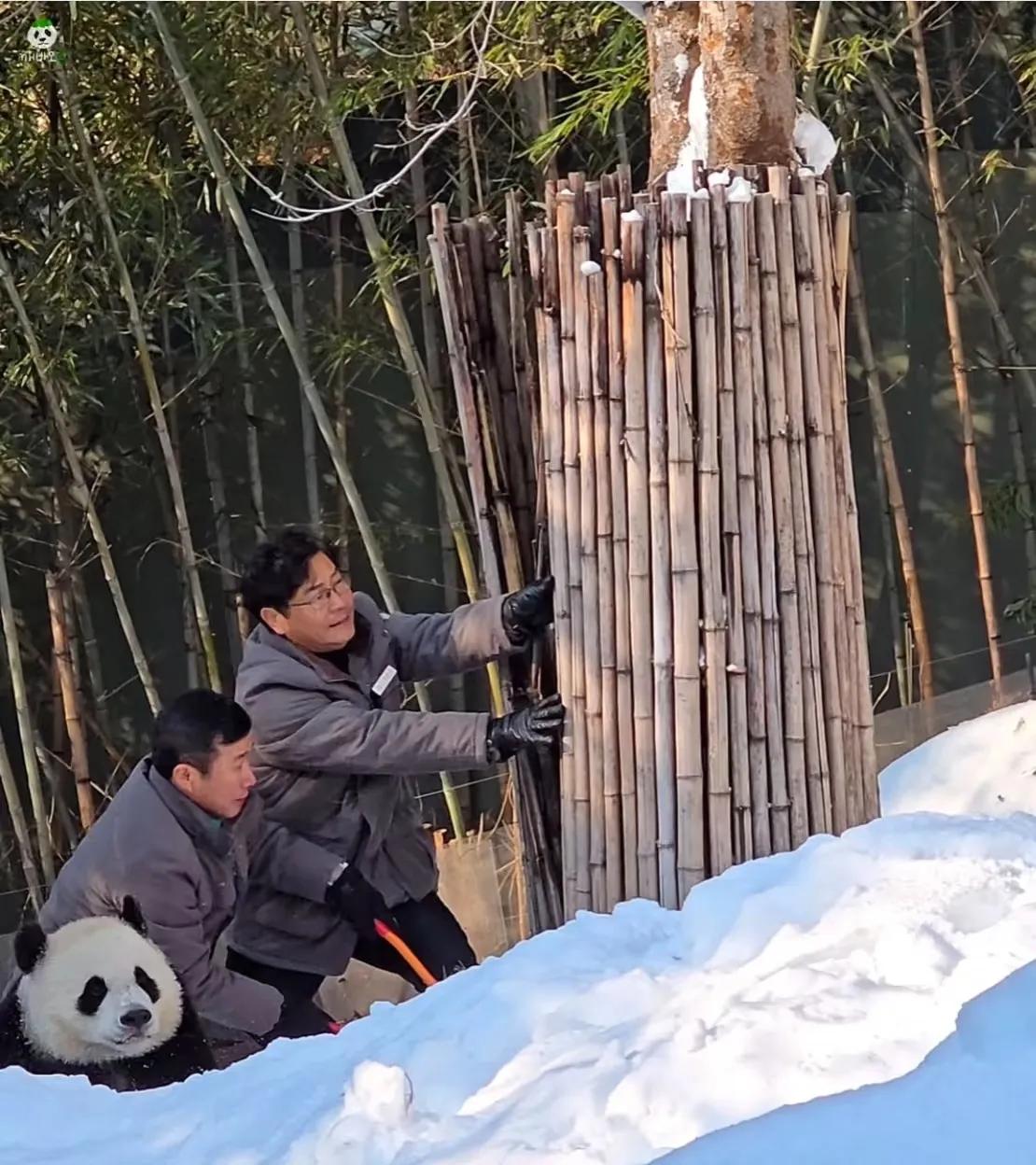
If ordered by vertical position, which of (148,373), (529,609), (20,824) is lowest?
(20,824)

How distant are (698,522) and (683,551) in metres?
0.04

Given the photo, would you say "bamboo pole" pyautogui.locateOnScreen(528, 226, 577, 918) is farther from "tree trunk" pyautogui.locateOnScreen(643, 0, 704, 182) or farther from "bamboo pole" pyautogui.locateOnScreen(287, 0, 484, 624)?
"bamboo pole" pyautogui.locateOnScreen(287, 0, 484, 624)

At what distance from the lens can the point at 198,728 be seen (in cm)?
230

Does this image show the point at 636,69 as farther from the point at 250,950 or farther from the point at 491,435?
the point at 250,950

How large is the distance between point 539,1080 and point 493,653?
0.92 meters

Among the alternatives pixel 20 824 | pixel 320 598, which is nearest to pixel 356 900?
pixel 320 598

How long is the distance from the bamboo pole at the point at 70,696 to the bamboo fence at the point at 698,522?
2722mm

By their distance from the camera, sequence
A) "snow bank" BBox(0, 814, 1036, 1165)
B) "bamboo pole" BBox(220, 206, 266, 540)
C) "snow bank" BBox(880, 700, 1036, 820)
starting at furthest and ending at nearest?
"bamboo pole" BBox(220, 206, 266, 540) < "snow bank" BBox(880, 700, 1036, 820) < "snow bank" BBox(0, 814, 1036, 1165)

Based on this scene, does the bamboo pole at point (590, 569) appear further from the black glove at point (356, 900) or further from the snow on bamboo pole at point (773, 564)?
the black glove at point (356, 900)

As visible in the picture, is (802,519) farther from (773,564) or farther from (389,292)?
(389,292)

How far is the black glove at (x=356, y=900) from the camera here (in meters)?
2.49

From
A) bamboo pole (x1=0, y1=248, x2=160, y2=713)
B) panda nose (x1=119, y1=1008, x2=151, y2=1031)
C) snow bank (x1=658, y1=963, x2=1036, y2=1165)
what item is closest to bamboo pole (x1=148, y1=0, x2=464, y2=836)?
bamboo pole (x1=0, y1=248, x2=160, y2=713)

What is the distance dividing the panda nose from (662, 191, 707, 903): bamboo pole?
0.81 meters

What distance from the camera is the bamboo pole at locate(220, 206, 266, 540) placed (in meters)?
4.52
